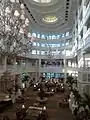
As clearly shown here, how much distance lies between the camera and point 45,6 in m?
30.5

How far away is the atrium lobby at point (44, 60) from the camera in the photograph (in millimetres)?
16062

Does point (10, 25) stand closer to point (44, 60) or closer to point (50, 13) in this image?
point (50, 13)

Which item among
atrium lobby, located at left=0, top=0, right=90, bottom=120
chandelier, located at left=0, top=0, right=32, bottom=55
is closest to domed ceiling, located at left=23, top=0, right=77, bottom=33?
atrium lobby, located at left=0, top=0, right=90, bottom=120

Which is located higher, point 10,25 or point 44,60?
point 10,25

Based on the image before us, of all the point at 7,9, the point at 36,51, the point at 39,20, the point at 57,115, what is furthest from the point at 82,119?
the point at 36,51

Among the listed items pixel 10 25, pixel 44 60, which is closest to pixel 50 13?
pixel 44 60

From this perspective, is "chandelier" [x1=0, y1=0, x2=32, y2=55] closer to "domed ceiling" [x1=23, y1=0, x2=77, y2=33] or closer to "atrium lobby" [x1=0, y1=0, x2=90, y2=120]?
"atrium lobby" [x1=0, y1=0, x2=90, y2=120]

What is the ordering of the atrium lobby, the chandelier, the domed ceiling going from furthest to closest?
the domed ceiling
the atrium lobby
the chandelier

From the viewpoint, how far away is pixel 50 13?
113 feet

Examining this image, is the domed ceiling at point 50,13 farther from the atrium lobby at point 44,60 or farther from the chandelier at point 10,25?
the chandelier at point 10,25

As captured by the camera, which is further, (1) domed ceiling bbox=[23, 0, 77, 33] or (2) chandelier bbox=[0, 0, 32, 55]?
(1) domed ceiling bbox=[23, 0, 77, 33]

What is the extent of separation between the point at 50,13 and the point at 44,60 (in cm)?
1400

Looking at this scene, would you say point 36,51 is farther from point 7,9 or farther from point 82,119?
point 82,119

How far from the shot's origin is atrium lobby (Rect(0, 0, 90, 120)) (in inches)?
632
